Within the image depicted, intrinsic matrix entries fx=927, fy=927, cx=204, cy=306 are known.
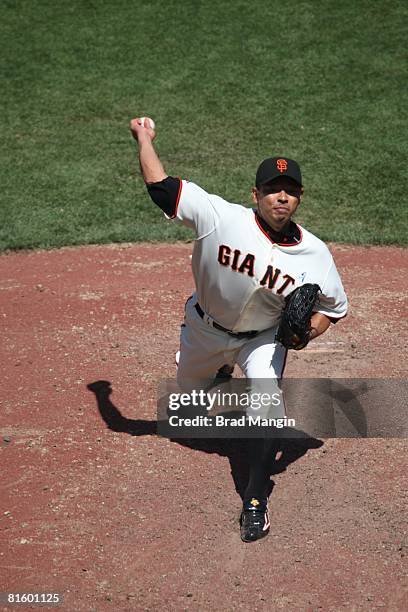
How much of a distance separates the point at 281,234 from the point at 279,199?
213 millimetres

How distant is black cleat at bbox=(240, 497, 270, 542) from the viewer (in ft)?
15.6

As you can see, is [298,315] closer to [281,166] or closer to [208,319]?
[208,319]

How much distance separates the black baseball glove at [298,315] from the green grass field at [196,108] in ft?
12.7

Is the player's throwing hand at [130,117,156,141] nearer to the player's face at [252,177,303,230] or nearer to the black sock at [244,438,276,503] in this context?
the player's face at [252,177,303,230]

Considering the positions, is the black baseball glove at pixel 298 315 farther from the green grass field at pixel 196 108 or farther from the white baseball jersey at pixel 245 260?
the green grass field at pixel 196 108

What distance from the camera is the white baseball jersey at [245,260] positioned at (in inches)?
190

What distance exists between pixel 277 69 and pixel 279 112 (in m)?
1.21

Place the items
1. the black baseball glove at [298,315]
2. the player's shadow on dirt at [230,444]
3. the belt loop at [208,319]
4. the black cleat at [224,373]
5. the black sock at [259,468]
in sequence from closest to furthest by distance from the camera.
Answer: the black baseball glove at [298,315]
the black sock at [259,468]
the belt loop at [208,319]
the player's shadow on dirt at [230,444]
the black cleat at [224,373]

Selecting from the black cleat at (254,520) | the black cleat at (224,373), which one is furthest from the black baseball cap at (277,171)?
the black cleat at (254,520)

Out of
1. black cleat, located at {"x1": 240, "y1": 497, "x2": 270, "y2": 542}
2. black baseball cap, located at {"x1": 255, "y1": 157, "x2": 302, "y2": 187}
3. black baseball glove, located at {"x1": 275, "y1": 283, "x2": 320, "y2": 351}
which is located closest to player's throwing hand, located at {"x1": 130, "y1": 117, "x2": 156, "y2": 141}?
black baseball cap, located at {"x1": 255, "y1": 157, "x2": 302, "y2": 187}

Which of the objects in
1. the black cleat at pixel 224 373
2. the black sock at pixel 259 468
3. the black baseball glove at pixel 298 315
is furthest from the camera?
the black cleat at pixel 224 373

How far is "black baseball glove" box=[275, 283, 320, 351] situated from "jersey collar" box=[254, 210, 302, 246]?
0.26 metres

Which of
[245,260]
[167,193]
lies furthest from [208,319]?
[167,193]

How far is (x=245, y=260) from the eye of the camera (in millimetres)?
4840
